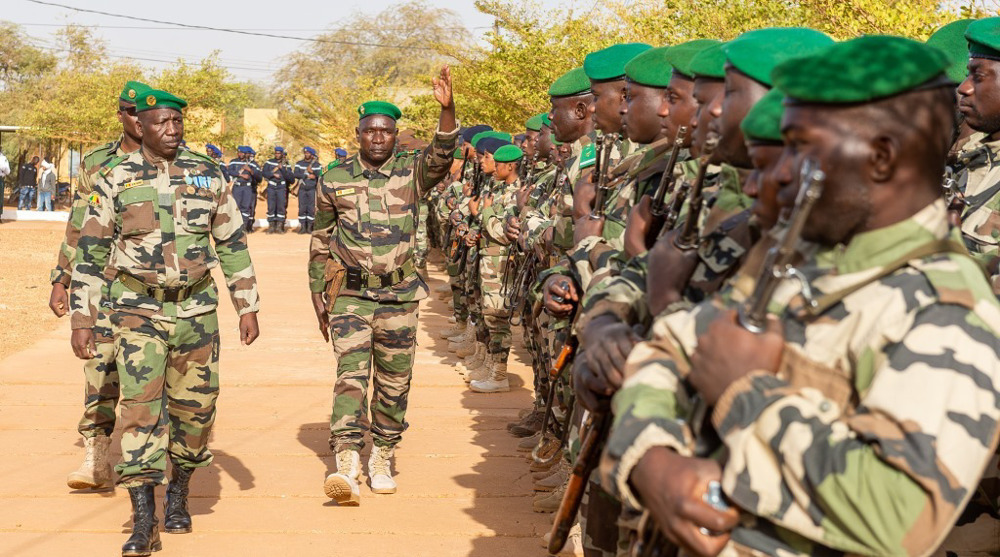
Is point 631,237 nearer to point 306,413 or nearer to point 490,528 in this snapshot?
point 490,528

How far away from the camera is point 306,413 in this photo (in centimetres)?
988

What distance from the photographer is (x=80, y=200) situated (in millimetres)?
7023

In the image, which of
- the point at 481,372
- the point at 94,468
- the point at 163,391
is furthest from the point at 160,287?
the point at 481,372

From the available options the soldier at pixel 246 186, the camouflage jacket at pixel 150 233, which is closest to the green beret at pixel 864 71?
the camouflage jacket at pixel 150 233

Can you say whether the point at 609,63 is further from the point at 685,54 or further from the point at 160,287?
the point at 160,287

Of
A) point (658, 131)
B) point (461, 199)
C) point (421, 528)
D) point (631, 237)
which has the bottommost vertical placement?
point (421, 528)

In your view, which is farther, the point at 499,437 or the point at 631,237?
the point at 499,437

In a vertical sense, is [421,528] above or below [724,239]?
below

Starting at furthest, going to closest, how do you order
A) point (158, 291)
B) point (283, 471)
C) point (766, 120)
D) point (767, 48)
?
point (283, 471) → point (158, 291) → point (767, 48) → point (766, 120)

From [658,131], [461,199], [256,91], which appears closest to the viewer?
[658,131]

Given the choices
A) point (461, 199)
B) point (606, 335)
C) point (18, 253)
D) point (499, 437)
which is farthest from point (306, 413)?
point (18, 253)

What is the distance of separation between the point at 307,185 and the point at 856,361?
30.8 meters

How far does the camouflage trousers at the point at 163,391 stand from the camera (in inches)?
245

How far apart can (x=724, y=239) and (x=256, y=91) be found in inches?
3615
